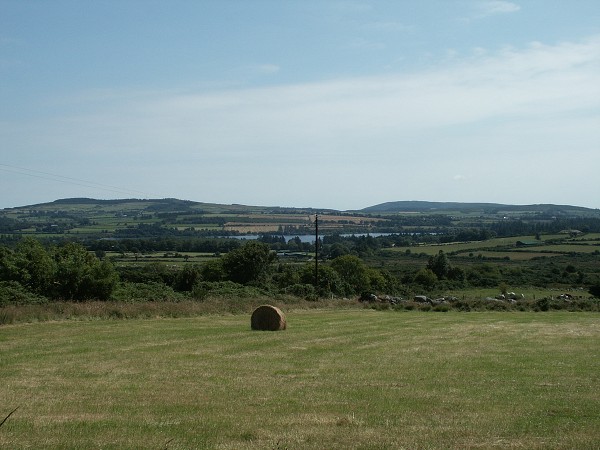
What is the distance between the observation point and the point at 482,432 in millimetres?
10266

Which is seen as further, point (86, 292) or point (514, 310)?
point (514, 310)

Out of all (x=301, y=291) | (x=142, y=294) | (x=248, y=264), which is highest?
(x=248, y=264)

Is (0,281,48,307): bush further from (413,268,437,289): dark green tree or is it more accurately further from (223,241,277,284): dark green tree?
(413,268,437,289): dark green tree

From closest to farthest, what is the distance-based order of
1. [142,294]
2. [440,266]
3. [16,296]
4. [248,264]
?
1. [16,296]
2. [142,294]
3. [248,264]
4. [440,266]

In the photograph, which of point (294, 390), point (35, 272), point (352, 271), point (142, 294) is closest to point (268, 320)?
point (294, 390)

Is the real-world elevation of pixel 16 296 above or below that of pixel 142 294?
above

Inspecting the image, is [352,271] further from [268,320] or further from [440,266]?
[268,320]

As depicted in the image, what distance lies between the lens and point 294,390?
1402 cm

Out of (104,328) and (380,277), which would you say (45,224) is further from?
(104,328)

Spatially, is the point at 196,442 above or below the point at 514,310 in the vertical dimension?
above

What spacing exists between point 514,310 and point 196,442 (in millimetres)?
41221

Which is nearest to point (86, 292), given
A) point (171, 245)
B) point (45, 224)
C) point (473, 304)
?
point (473, 304)

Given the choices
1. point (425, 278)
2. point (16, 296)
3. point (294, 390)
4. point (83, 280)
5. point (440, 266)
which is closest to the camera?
point (294, 390)

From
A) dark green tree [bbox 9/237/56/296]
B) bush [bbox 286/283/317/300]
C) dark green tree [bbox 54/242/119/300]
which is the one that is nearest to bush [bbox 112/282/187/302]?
dark green tree [bbox 54/242/119/300]
